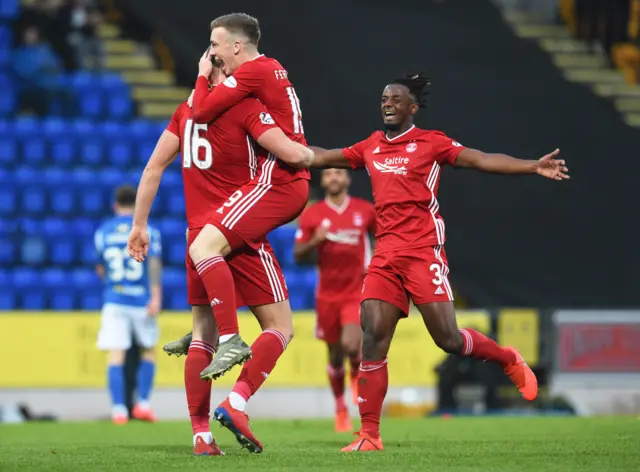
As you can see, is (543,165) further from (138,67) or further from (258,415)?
(138,67)

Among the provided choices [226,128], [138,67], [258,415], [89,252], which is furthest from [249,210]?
[138,67]

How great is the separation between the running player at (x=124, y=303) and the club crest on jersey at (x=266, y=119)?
5.45 m

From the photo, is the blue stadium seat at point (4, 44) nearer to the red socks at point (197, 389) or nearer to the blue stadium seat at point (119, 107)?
the blue stadium seat at point (119, 107)

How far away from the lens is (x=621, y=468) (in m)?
6.13

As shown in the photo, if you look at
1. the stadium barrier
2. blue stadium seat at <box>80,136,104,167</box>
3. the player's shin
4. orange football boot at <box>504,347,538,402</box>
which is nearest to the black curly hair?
orange football boot at <box>504,347,538,402</box>

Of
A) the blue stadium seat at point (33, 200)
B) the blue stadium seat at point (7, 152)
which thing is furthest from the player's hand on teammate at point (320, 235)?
the blue stadium seat at point (7, 152)

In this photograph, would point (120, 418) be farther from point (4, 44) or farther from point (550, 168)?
point (4, 44)

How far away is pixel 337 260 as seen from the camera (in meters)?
11.2

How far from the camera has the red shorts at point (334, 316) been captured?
1105 centimetres

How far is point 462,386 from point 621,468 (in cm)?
792

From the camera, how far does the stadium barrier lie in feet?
45.0

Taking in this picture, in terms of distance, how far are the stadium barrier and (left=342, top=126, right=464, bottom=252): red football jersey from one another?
20.8 feet

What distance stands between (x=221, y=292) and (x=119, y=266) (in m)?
5.65

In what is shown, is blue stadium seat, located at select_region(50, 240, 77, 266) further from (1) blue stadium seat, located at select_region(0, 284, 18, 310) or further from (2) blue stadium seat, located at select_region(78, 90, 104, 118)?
(2) blue stadium seat, located at select_region(78, 90, 104, 118)
